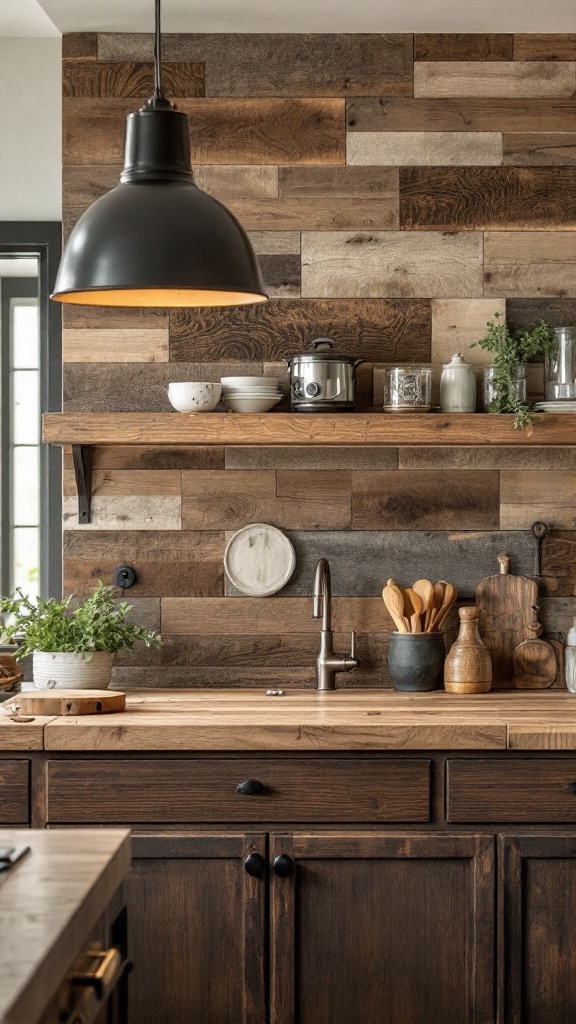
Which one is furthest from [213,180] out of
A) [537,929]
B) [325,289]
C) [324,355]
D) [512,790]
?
[537,929]

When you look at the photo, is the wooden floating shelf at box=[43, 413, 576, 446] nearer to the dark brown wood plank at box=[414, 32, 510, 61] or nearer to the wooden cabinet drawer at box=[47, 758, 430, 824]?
the wooden cabinet drawer at box=[47, 758, 430, 824]

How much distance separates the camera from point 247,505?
131 inches

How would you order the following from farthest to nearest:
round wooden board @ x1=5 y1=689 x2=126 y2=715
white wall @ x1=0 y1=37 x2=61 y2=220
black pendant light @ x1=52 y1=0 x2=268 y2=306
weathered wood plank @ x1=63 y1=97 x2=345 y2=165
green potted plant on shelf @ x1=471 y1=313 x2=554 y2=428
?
white wall @ x1=0 y1=37 x2=61 y2=220
weathered wood plank @ x1=63 y1=97 x2=345 y2=165
green potted plant on shelf @ x1=471 y1=313 x2=554 y2=428
round wooden board @ x1=5 y1=689 x2=126 y2=715
black pendant light @ x1=52 y1=0 x2=268 y2=306

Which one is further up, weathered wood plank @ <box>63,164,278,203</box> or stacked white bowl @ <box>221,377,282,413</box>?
weathered wood plank @ <box>63,164,278,203</box>

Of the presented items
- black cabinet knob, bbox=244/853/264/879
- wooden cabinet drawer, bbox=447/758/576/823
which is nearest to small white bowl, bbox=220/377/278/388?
wooden cabinet drawer, bbox=447/758/576/823

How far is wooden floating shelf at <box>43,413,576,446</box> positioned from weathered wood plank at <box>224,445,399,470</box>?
26 centimetres

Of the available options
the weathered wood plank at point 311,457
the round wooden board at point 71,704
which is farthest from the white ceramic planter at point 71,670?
the weathered wood plank at point 311,457

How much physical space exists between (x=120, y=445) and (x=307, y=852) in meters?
1.28

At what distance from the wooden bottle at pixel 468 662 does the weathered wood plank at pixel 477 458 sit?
444 millimetres

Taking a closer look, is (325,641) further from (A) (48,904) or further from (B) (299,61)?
(A) (48,904)

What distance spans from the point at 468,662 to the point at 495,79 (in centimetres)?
171

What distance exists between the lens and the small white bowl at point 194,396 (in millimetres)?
3066

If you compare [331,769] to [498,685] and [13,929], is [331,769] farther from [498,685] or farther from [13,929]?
[13,929]

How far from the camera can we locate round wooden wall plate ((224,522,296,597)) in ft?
10.9
